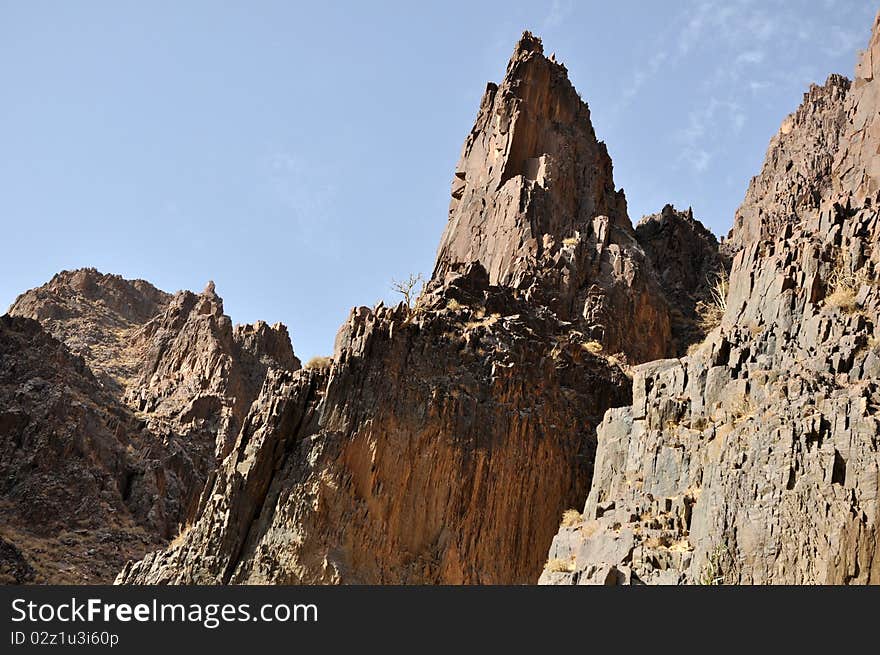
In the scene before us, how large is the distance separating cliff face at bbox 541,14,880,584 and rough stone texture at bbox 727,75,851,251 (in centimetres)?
2759

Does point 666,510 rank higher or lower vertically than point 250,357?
lower

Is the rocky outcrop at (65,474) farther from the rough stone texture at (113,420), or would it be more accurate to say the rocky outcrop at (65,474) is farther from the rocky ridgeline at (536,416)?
the rocky ridgeline at (536,416)

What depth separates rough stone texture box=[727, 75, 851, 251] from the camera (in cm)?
7650

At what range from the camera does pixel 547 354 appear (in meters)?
54.0

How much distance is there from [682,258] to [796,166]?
15.7 meters

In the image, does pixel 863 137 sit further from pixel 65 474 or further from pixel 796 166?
pixel 65 474

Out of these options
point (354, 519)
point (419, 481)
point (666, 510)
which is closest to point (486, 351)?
point (419, 481)

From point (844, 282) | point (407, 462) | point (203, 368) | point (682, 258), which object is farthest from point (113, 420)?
point (844, 282)

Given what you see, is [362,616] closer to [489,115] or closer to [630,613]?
[630,613]

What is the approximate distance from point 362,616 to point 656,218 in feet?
175

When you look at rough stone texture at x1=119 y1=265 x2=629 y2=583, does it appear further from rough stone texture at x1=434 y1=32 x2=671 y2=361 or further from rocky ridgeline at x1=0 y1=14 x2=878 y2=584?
rough stone texture at x1=434 y1=32 x2=671 y2=361

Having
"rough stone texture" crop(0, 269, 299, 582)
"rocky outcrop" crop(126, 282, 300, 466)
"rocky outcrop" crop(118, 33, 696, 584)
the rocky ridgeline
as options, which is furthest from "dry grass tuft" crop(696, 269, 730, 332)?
"rocky outcrop" crop(126, 282, 300, 466)

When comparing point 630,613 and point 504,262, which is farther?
point 504,262

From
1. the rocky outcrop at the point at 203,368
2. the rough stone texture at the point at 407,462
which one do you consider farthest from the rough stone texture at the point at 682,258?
the rocky outcrop at the point at 203,368
